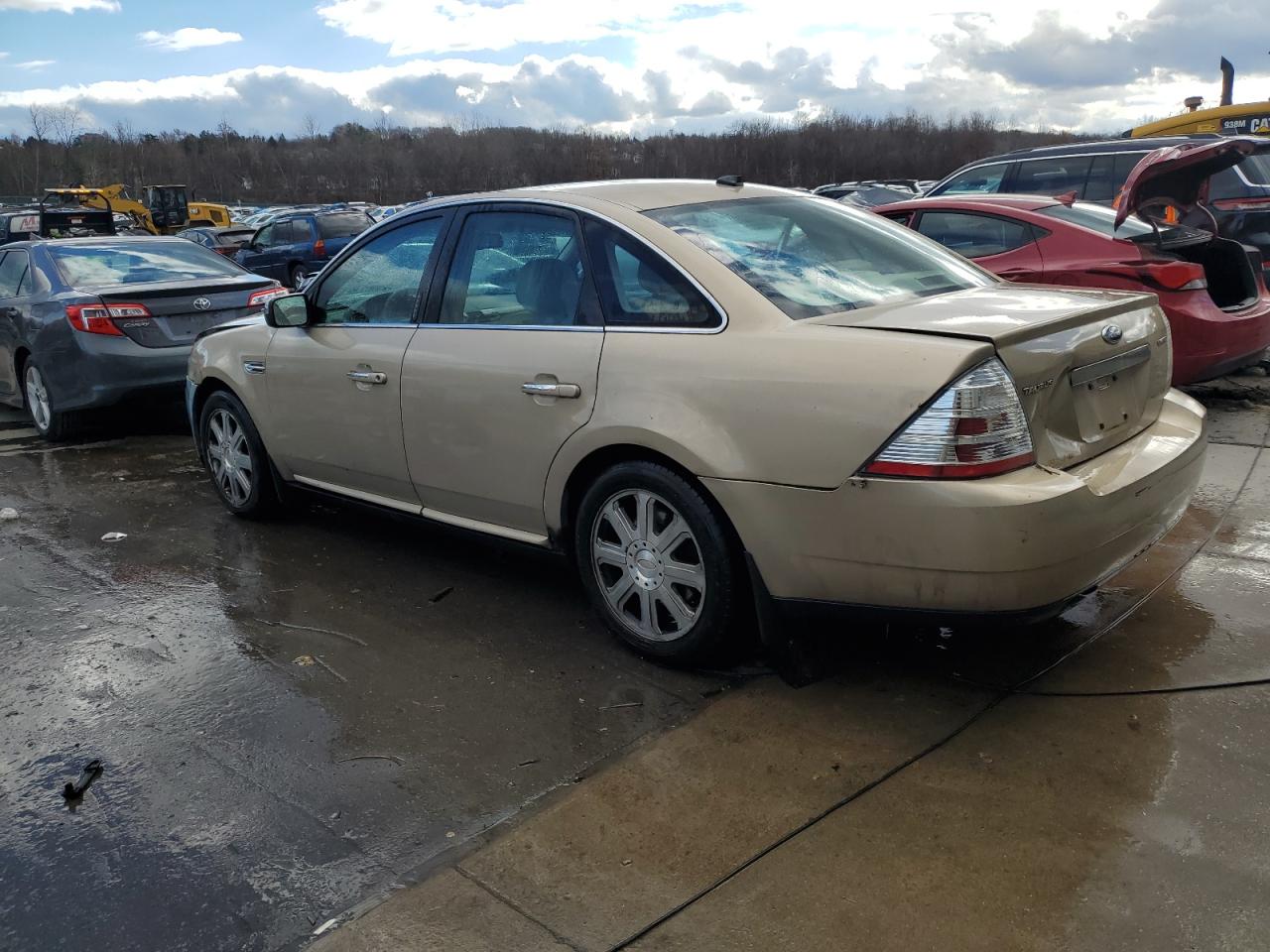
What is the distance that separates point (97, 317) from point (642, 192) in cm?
522

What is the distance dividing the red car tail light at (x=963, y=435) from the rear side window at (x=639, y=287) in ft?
2.56

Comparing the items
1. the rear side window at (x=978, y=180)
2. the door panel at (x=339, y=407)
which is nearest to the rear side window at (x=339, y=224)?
the rear side window at (x=978, y=180)

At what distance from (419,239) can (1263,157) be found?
815 centimetres

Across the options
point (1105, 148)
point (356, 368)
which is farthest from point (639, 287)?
point (1105, 148)

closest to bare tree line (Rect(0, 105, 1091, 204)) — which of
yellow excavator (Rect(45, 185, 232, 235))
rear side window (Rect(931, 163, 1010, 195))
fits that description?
yellow excavator (Rect(45, 185, 232, 235))

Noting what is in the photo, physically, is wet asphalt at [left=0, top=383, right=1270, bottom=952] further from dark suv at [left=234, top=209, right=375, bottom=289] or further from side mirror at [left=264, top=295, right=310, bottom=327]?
dark suv at [left=234, top=209, right=375, bottom=289]

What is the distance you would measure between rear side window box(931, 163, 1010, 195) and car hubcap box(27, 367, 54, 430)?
786cm

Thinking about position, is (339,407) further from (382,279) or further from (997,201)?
(997,201)

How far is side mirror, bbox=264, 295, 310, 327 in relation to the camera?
4988mm

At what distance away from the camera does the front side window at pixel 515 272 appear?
3.94 m

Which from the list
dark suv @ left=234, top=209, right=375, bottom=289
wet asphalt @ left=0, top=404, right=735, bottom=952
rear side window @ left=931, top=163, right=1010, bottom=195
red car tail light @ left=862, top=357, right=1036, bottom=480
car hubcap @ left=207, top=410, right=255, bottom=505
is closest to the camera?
wet asphalt @ left=0, top=404, right=735, bottom=952

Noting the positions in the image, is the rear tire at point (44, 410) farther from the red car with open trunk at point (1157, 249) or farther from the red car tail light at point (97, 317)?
the red car with open trunk at point (1157, 249)

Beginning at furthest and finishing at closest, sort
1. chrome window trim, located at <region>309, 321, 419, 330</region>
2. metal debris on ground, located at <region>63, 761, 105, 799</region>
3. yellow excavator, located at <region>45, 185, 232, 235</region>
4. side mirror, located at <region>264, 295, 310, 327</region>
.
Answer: yellow excavator, located at <region>45, 185, 232, 235</region> → side mirror, located at <region>264, 295, 310, 327</region> → chrome window trim, located at <region>309, 321, 419, 330</region> → metal debris on ground, located at <region>63, 761, 105, 799</region>

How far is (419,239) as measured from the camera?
4598mm
